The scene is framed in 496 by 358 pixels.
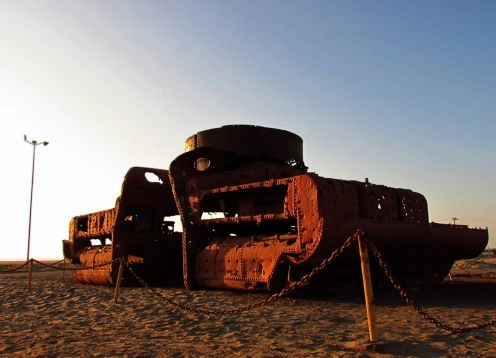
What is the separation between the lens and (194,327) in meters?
6.16

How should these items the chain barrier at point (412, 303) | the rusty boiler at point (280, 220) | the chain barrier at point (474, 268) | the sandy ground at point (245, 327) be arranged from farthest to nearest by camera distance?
the chain barrier at point (474, 268) < the rusty boiler at point (280, 220) < the chain barrier at point (412, 303) < the sandy ground at point (245, 327)

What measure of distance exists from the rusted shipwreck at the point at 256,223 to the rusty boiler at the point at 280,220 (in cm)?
2

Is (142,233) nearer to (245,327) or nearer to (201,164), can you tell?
(201,164)

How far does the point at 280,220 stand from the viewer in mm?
9328

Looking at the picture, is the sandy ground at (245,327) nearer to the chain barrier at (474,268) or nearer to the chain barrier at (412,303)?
the chain barrier at (412,303)

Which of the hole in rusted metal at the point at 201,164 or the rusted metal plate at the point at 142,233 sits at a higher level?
the hole in rusted metal at the point at 201,164

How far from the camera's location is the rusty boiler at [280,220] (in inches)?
330

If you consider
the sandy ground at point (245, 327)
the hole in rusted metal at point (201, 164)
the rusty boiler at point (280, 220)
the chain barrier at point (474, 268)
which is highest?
the hole in rusted metal at point (201, 164)

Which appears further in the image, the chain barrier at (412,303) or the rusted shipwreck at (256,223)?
the rusted shipwreck at (256,223)

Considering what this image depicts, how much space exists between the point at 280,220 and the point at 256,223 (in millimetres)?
1307

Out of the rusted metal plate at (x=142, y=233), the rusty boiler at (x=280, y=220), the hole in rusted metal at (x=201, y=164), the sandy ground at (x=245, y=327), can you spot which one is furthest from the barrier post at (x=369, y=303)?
the rusted metal plate at (x=142, y=233)

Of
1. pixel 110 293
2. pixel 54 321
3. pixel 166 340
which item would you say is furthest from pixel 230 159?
pixel 166 340

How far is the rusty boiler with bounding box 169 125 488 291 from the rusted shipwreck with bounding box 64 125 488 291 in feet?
0.08

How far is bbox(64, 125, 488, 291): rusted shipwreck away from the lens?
8.50 meters
